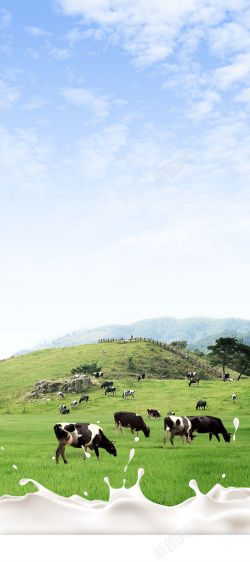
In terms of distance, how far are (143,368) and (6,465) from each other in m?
40.4

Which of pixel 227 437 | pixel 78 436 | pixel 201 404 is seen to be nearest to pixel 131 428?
pixel 227 437

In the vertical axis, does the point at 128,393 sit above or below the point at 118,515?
below

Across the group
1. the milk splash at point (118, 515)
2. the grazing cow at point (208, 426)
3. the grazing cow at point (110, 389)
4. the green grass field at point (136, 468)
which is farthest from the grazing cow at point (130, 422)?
the grazing cow at point (110, 389)

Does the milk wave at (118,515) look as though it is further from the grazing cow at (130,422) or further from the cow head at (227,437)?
the grazing cow at (130,422)

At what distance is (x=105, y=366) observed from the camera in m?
49.2

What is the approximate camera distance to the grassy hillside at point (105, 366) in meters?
45.8

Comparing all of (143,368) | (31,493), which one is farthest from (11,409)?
(31,493)

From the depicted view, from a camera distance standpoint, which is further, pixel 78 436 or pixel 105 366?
pixel 105 366

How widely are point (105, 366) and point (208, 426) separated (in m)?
36.0

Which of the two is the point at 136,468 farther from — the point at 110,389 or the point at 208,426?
the point at 110,389

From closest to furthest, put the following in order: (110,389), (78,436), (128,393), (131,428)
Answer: (78,436) < (131,428) < (128,393) < (110,389)

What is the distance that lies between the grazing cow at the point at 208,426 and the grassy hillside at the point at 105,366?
92.4ft

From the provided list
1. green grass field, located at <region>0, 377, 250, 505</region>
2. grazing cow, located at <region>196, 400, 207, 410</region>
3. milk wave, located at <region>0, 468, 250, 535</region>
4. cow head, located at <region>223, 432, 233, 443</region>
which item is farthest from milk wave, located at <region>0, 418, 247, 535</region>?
grazing cow, located at <region>196, 400, 207, 410</region>
